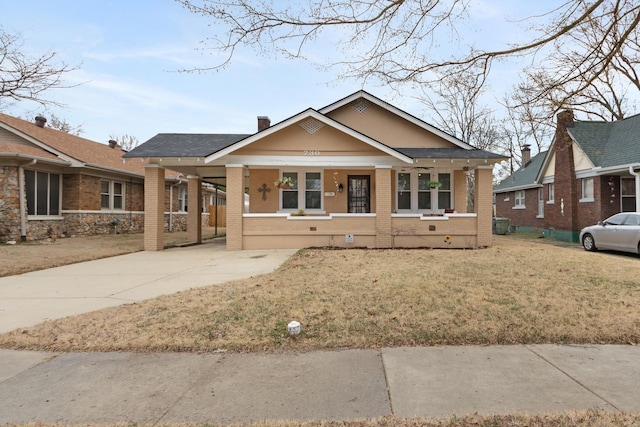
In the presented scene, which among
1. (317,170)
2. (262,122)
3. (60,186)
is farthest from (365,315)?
(60,186)

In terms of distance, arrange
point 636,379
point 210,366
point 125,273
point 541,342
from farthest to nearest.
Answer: point 125,273, point 541,342, point 210,366, point 636,379

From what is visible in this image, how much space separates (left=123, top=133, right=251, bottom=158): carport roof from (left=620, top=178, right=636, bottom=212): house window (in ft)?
55.7

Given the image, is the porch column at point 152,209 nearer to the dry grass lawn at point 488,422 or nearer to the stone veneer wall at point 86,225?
the stone veneer wall at point 86,225

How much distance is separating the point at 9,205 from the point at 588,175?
81.9 ft

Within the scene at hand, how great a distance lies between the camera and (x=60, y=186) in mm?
18281

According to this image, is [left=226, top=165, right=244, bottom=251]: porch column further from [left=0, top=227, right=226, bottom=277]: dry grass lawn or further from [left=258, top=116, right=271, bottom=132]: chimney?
[left=258, top=116, right=271, bottom=132]: chimney

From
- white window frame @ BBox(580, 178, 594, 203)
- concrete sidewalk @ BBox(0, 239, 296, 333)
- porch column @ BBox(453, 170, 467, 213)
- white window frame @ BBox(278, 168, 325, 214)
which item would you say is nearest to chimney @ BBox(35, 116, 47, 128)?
concrete sidewalk @ BBox(0, 239, 296, 333)

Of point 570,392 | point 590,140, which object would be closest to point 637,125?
point 590,140

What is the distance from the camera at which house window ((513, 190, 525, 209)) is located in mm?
26828

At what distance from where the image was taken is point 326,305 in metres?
5.55

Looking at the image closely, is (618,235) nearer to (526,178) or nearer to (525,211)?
(525,211)

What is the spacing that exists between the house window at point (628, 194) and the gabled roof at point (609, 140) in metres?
1.27

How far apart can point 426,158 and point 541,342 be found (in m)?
10.3

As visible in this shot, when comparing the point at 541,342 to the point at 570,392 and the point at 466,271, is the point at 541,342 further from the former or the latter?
the point at 466,271
